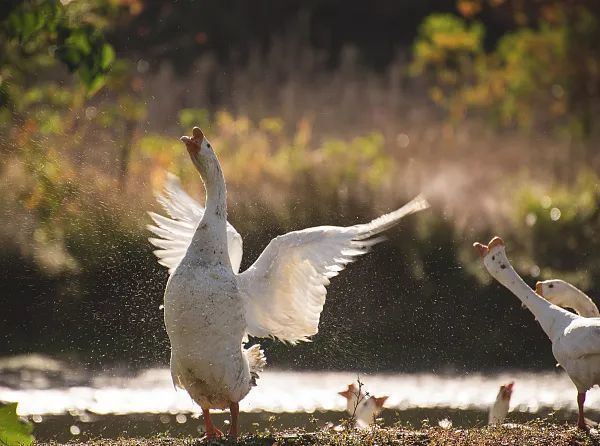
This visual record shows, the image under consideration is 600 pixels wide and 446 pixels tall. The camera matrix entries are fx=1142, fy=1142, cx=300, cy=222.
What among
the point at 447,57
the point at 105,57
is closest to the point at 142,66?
the point at 447,57

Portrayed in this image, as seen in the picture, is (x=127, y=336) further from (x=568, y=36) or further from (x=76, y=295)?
(x=568, y=36)

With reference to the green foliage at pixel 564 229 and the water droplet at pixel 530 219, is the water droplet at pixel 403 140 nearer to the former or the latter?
the green foliage at pixel 564 229

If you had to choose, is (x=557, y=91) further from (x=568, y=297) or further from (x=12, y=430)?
(x=12, y=430)

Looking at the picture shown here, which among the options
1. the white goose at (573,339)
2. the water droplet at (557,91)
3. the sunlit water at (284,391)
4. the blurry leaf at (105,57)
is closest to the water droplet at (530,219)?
the water droplet at (557,91)

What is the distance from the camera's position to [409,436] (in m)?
6.27

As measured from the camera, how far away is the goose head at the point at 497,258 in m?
7.55

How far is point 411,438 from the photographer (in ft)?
20.5

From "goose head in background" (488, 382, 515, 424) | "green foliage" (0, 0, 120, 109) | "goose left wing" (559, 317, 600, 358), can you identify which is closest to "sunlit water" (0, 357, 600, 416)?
"goose head in background" (488, 382, 515, 424)

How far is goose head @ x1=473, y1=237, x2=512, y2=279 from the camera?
7.55 metres

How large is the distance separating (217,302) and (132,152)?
302 inches

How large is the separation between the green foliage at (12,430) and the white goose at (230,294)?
0.87 m

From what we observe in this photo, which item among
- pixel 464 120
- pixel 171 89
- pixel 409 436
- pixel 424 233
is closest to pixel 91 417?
pixel 409 436

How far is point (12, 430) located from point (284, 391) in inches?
129

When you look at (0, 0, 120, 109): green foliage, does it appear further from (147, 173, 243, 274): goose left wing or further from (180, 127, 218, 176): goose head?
(147, 173, 243, 274): goose left wing
